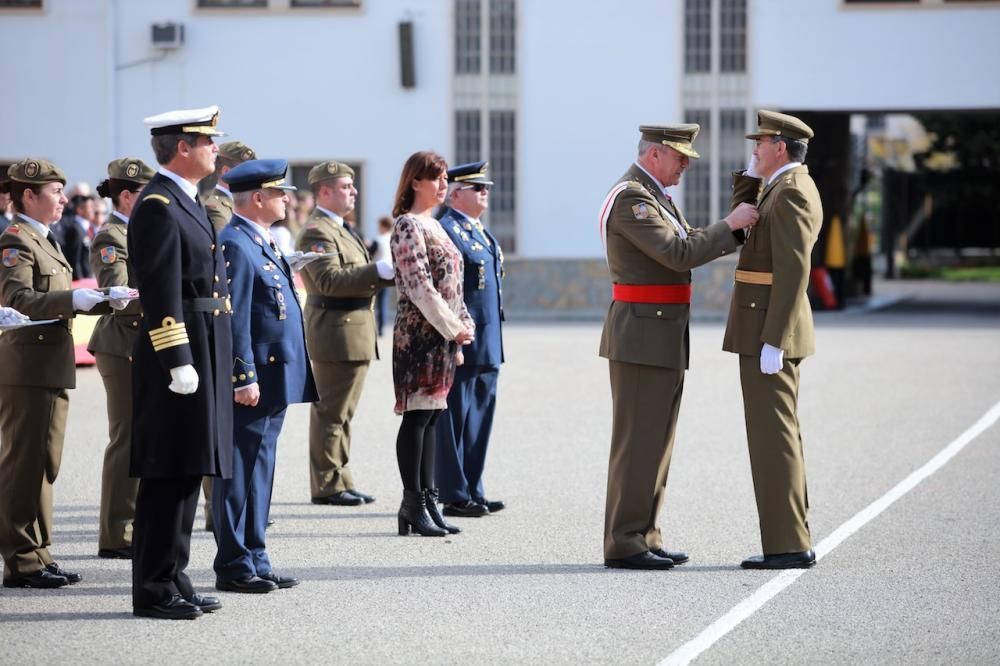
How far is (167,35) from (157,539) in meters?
20.0

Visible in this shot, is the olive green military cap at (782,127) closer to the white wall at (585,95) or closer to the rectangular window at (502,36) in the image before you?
the white wall at (585,95)

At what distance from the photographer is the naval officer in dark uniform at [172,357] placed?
613 centimetres

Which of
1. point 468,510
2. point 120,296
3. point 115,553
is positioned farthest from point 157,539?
point 468,510

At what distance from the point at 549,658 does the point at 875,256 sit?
46977mm

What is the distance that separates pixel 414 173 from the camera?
321 inches

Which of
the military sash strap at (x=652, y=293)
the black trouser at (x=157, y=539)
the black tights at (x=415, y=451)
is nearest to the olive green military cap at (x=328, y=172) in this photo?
the black tights at (x=415, y=451)

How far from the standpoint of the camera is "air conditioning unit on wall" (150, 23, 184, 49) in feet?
82.3

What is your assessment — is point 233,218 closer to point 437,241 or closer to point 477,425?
point 437,241

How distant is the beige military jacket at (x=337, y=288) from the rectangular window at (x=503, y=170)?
16.2 metres

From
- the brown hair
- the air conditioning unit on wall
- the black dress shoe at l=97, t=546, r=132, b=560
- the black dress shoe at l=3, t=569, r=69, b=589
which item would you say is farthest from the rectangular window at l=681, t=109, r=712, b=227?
the black dress shoe at l=3, t=569, r=69, b=589

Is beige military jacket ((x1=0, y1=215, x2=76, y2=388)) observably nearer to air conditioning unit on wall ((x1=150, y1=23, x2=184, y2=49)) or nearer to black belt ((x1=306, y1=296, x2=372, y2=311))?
black belt ((x1=306, y1=296, x2=372, y2=311))

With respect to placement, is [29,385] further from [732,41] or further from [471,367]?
[732,41]

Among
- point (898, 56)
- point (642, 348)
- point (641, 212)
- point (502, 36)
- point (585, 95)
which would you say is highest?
point (502, 36)

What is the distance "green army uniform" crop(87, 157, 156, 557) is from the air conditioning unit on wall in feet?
58.9
